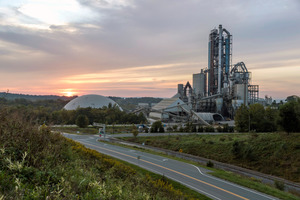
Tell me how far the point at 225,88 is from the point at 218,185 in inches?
2879

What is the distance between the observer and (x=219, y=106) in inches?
3327

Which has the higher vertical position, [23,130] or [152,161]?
[23,130]

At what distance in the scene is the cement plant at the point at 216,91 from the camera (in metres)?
81.0

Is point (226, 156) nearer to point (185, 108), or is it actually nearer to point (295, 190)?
point (295, 190)

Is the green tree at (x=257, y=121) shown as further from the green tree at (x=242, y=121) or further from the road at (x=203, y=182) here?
Result: the road at (x=203, y=182)

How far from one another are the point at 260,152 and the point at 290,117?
8.78 meters

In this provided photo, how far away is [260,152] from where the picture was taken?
30.8 meters

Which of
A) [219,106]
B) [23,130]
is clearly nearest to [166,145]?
[23,130]

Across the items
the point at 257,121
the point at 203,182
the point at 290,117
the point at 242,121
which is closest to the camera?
the point at 203,182

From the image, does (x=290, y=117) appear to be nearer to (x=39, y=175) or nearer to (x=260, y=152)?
(x=260, y=152)

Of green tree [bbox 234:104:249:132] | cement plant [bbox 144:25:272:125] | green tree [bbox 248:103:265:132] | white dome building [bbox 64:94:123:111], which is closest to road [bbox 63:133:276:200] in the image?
green tree [bbox 234:104:249:132]

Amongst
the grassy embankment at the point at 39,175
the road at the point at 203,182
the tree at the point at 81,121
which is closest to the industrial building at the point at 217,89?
the tree at the point at 81,121

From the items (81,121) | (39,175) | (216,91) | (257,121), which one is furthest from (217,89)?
(39,175)

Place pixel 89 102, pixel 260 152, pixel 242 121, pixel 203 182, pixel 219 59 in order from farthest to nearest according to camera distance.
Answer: pixel 89 102
pixel 219 59
pixel 242 121
pixel 260 152
pixel 203 182
